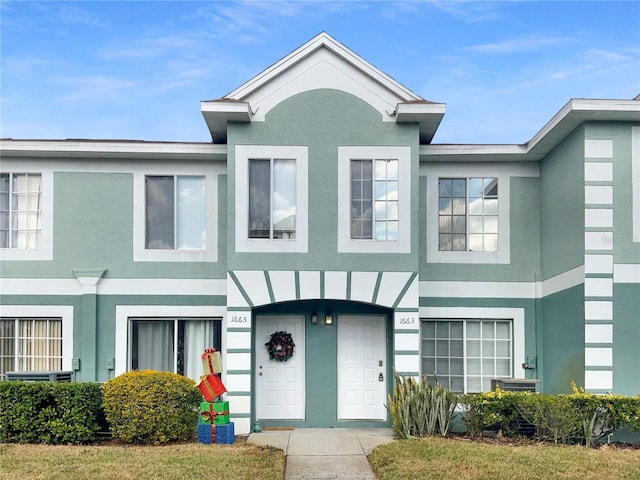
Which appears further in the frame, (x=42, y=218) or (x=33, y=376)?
(x=42, y=218)

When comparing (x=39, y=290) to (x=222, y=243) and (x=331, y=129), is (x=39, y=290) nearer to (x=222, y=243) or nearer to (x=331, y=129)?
(x=222, y=243)

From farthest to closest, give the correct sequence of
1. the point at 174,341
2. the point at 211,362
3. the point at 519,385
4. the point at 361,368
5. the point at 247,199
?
the point at 174,341, the point at 361,368, the point at 247,199, the point at 519,385, the point at 211,362

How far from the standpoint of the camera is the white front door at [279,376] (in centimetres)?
1519

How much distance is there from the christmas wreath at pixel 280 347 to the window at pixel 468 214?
12.4ft

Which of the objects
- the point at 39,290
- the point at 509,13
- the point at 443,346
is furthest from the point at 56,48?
the point at 443,346

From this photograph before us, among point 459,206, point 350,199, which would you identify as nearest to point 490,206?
point 459,206

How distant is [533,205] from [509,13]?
398 centimetres

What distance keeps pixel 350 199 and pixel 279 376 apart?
3903mm

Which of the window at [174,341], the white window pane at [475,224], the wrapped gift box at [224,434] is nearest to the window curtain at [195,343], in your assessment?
the window at [174,341]

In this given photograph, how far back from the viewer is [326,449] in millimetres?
12828

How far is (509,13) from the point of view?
14.6m

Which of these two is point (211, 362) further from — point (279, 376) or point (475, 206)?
point (475, 206)

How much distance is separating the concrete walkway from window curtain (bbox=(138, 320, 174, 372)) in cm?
259

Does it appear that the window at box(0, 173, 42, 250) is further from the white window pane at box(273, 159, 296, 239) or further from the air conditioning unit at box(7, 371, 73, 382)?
the white window pane at box(273, 159, 296, 239)
